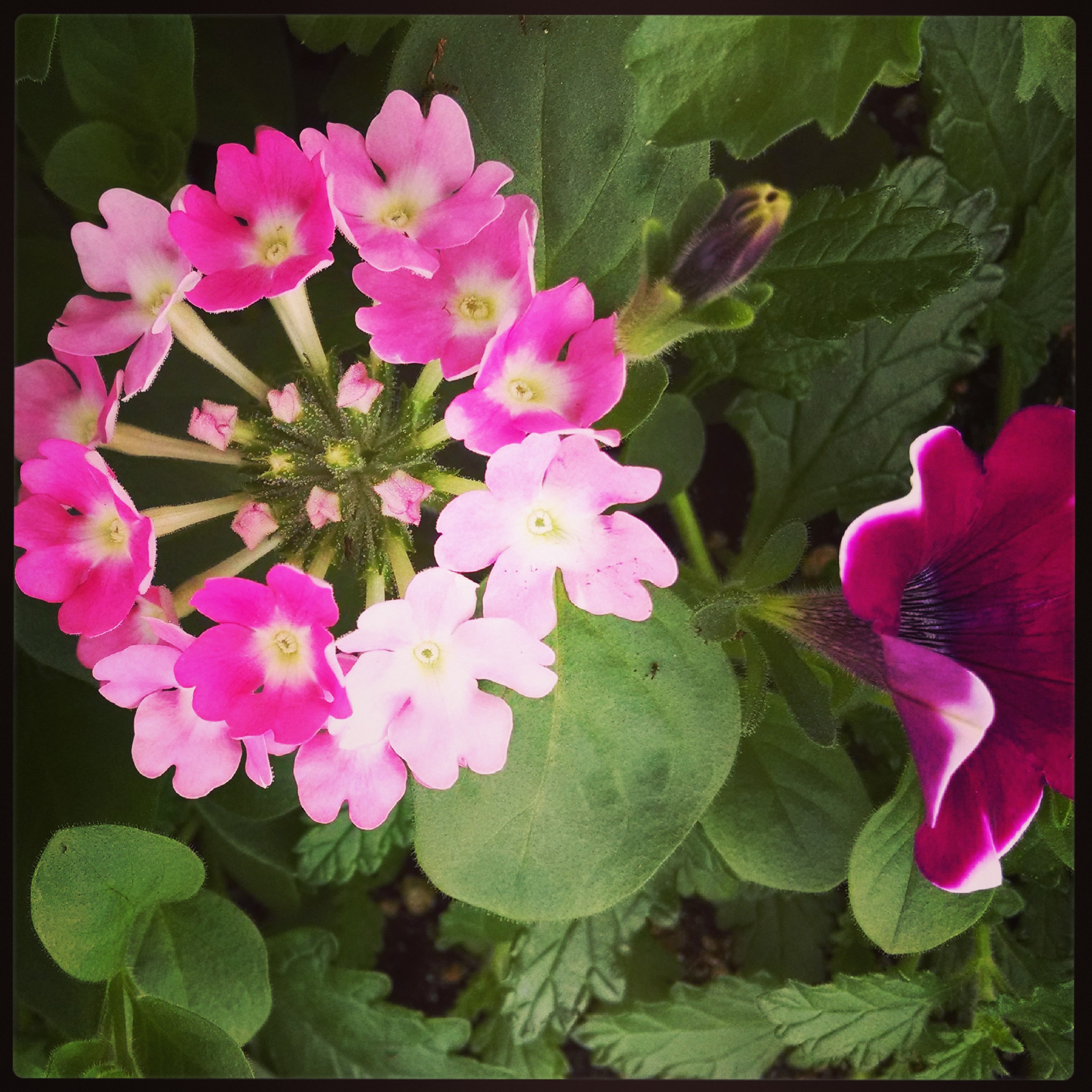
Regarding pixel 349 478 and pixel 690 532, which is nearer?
pixel 349 478

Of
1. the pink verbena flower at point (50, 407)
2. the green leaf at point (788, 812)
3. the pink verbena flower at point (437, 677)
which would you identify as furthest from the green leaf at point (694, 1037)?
the pink verbena flower at point (50, 407)

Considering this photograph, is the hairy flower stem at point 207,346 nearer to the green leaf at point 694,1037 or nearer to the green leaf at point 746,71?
the green leaf at point 746,71

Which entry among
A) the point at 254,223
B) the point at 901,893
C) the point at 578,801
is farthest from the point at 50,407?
the point at 901,893

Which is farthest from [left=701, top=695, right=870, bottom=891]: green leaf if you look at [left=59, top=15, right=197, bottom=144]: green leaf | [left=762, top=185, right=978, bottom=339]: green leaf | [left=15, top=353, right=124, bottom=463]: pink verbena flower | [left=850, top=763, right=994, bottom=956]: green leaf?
[left=59, top=15, right=197, bottom=144]: green leaf

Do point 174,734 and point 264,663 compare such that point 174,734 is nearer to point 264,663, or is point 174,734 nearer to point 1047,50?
point 264,663

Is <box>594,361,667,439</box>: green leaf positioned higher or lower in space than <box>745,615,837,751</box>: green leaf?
higher

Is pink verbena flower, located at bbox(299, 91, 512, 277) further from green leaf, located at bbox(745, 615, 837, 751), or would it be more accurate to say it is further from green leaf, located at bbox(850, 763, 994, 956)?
green leaf, located at bbox(850, 763, 994, 956)
